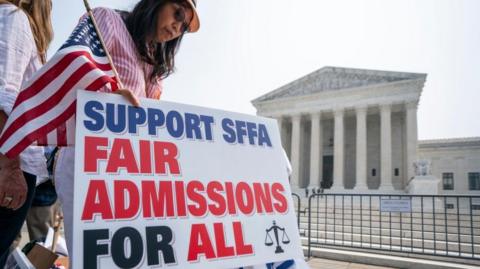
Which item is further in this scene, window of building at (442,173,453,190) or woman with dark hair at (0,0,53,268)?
window of building at (442,173,453,190)

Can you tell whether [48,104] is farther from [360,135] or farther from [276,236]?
[360,135]

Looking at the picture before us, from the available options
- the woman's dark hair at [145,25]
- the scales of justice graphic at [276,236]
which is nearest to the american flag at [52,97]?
the woman's dark hair at [145,25]

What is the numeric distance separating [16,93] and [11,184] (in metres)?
0.39

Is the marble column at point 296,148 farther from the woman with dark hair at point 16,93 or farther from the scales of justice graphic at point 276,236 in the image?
the woman with dark hair at point 16,93

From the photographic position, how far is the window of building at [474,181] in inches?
1555

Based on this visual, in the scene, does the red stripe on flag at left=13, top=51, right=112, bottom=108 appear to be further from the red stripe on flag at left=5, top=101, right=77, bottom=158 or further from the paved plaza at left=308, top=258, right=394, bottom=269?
the paved plaza at left=308, top=258, right=394, bottom=269

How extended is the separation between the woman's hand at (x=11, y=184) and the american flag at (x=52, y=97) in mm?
102

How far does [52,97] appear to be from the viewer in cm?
138

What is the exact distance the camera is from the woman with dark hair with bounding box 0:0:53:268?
1423mm

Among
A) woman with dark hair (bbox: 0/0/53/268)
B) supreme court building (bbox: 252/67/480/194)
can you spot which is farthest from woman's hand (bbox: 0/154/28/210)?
supreme court building (bbox: 252/67/480/194)

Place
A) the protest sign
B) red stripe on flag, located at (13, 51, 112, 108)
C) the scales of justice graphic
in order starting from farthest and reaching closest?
the scales of justice graphic < red stripe on flag, located at (13, 51, 112, 108) < the protest sign

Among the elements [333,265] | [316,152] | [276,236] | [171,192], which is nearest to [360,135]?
[316,152]

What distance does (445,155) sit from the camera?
41625 millimetres

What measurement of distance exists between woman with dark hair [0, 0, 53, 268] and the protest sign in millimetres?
376
